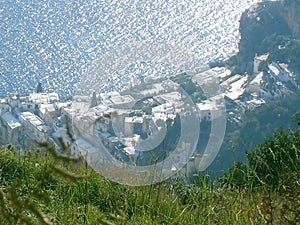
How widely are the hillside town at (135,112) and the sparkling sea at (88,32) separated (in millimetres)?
3228

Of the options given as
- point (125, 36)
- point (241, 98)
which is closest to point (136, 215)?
point (241, 98)

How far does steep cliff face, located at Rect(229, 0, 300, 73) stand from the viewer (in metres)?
17.2

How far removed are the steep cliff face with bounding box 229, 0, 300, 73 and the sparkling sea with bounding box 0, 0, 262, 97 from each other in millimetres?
924

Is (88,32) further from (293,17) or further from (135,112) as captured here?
(135,112)

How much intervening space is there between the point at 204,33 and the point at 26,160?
60.4 ft

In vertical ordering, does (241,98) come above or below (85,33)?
below

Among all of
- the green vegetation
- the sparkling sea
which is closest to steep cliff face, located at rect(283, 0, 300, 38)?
the sparkling sea

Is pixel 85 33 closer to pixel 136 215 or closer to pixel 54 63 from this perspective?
pixel 54 63

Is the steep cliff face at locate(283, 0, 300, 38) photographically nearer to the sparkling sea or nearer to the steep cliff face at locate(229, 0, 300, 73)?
the steep cliff face at locate(229, 0, 300, 73)

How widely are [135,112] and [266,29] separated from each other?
46.2 ft

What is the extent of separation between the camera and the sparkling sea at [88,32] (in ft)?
53.6

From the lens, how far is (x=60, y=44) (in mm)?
19828

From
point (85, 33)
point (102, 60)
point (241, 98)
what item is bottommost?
point (241, 98)

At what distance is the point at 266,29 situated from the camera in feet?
59.5
